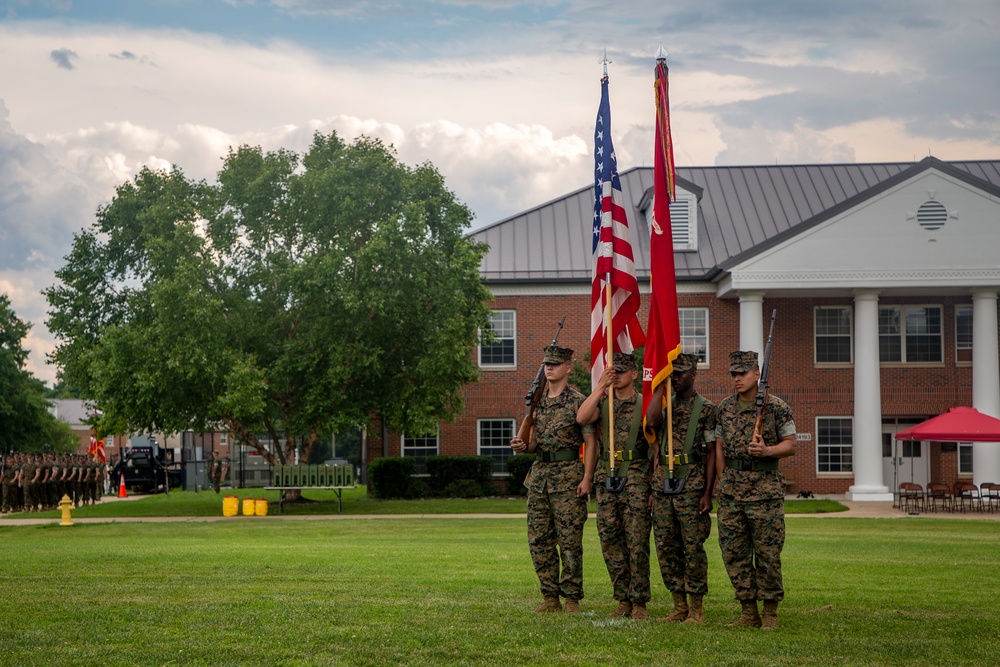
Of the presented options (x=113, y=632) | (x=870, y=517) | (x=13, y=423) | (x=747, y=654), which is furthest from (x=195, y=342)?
(x=13, y=423)

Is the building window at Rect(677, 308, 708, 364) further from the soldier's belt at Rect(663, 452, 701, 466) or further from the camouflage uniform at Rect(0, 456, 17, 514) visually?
the soldier's belt at Rect(663, 452, 701, 466)

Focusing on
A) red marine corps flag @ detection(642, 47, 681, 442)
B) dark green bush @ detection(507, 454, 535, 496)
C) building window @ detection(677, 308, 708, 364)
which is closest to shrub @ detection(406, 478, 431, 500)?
dark green bush @ detection(507, 454, 535, 496)

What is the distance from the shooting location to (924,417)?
123 feet

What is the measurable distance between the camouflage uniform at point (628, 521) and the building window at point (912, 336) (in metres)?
29.6

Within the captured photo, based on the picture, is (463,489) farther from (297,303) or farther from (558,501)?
(558,501)

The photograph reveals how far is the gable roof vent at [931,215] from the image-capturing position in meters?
33.8

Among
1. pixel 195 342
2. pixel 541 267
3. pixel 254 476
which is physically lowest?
pixel 254 476

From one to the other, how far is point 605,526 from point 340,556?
22.1 ft

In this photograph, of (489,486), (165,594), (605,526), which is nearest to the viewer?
(605,526)

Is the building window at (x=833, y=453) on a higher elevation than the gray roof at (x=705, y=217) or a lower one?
lower

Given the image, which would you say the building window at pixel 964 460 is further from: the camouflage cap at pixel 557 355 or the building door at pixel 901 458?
the camouflage cap at pixel 557 355

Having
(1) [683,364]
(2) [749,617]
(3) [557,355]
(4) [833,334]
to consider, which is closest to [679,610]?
(2) [749,617]

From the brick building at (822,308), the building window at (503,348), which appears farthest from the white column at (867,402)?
the building window at (503,348)

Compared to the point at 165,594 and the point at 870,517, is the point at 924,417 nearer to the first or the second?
the point at 870,517
